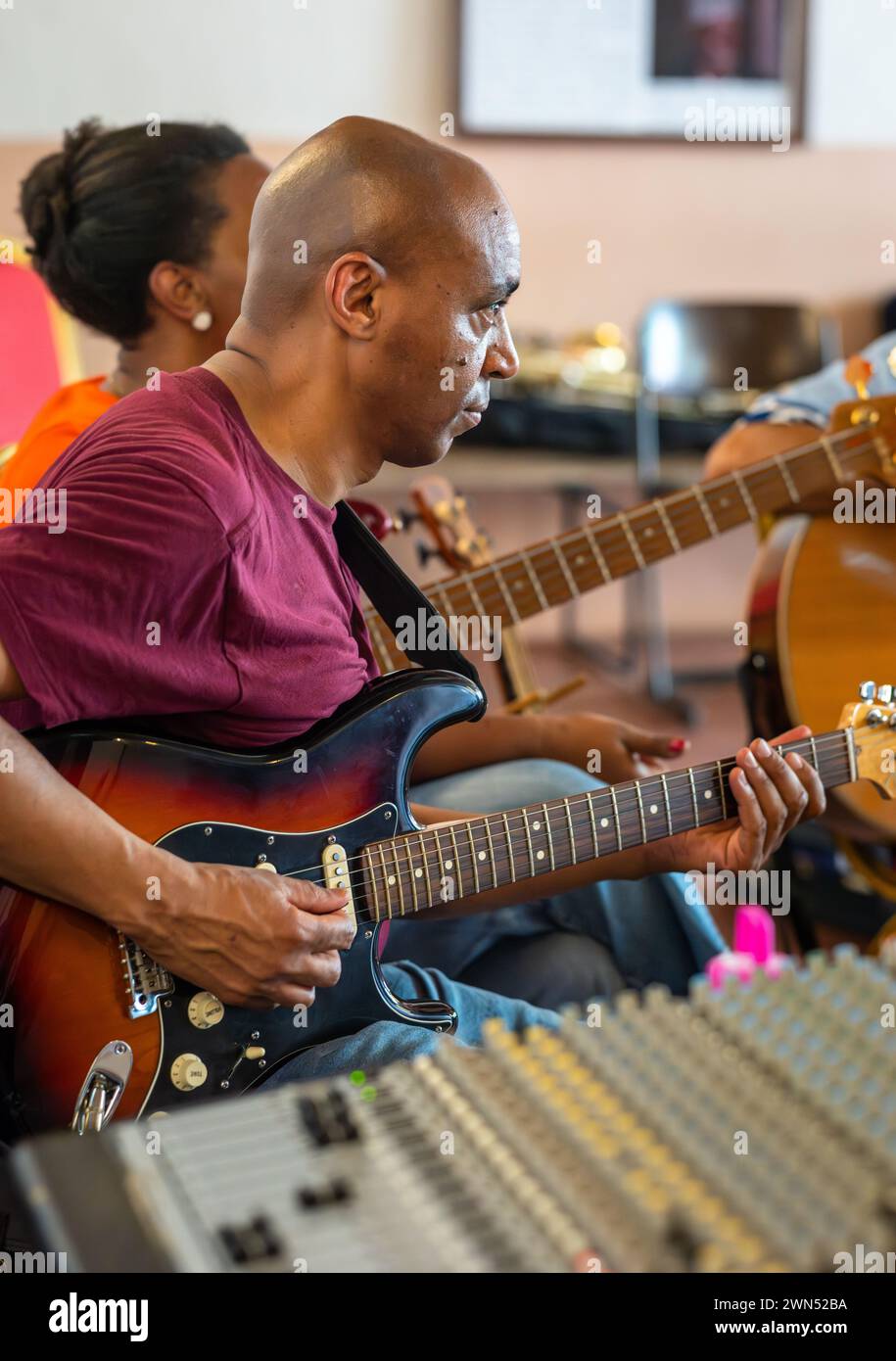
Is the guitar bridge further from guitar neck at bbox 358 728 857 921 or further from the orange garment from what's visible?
the orange garment

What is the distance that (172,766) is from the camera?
1172 mm

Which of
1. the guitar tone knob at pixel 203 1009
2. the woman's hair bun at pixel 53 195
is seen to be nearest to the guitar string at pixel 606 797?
the guitar tone knob at pixel 203 1009

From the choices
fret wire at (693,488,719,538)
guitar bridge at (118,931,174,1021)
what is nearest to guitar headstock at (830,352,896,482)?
fret wire at (693,488,719,538)

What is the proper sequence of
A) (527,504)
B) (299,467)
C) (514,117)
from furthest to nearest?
(527,504), (514,117), (299,467)

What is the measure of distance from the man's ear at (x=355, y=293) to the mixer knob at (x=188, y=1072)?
0.65 meters

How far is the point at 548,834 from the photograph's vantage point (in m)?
1.37

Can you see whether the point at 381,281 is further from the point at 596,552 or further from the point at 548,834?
the point at 596,552

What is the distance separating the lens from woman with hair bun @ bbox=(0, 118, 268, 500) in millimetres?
1748

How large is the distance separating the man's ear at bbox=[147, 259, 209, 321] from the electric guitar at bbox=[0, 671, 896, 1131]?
0.71 m

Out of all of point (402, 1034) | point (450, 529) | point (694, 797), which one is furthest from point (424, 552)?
point (402, 1034)
